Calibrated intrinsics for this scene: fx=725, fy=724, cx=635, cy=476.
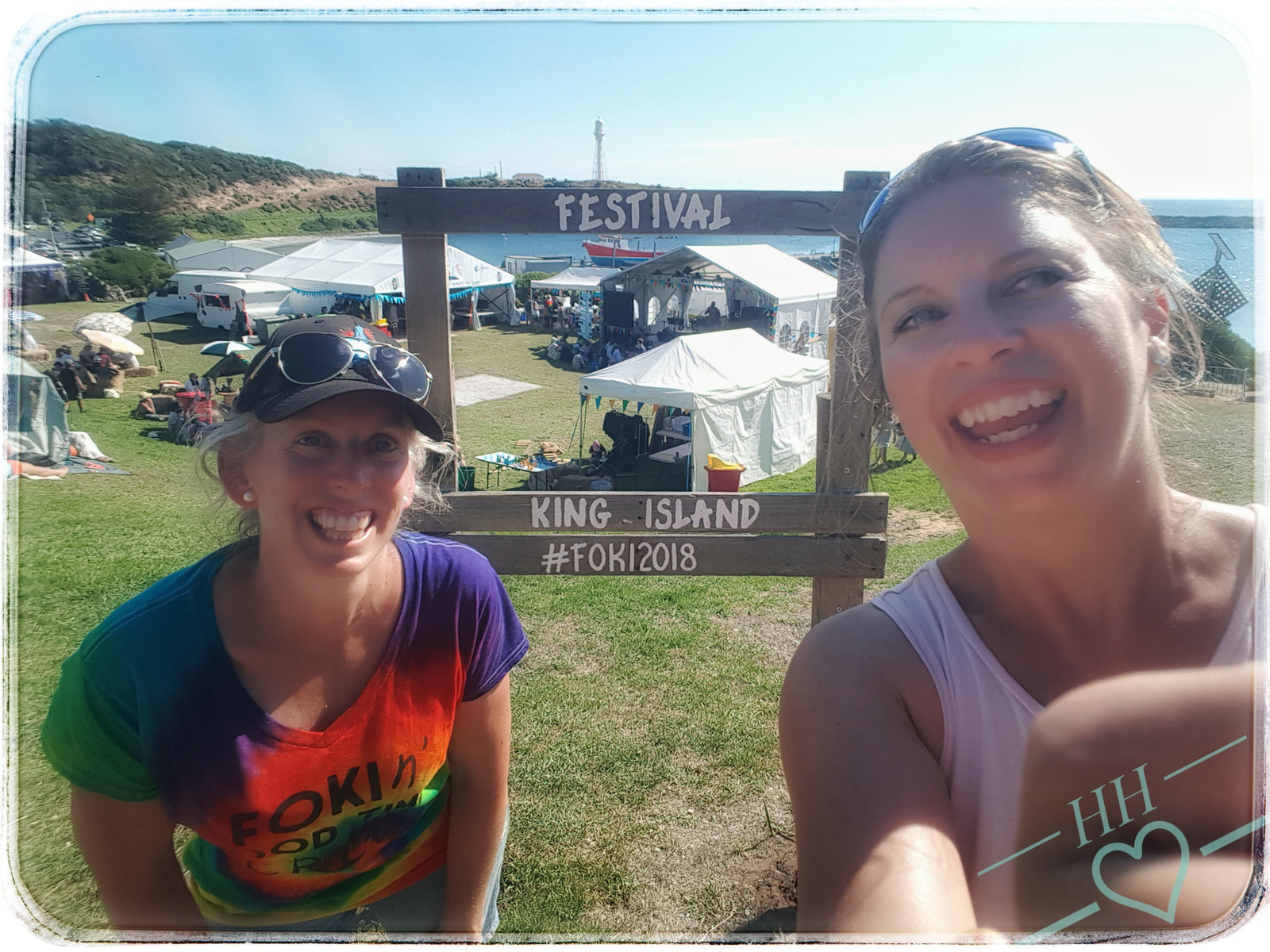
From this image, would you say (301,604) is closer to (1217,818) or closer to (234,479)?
(234,479)

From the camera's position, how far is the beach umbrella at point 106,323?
15133 mm

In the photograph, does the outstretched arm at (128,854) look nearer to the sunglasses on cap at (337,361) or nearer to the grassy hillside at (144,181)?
the sunglasses on cap at (337,361)

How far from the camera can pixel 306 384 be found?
4.20 feet

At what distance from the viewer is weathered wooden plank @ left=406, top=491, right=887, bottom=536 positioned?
230 cm

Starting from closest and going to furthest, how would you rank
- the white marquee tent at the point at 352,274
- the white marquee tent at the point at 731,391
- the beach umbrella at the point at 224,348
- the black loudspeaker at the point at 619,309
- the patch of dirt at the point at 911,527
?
1. the patch of dirt at the point at 911,527
2. the white marquee tent at the point at 731,391
3. the beach umbrella at the point at 224,348
4. the white marquee tent at the point at 352,274
5. the black loudspeaker at the point at 619,309

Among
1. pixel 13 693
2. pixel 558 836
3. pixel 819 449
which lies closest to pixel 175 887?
pixel 13 693

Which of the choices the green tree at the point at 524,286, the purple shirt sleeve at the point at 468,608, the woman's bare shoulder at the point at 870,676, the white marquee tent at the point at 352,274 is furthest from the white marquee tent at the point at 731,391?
the green tree at the point at 524,286

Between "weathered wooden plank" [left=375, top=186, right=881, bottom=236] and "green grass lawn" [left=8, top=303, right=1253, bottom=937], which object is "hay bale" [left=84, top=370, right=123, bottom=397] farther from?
"weathered wooden plank" [left=375, top=186, right=881, bottom=236]

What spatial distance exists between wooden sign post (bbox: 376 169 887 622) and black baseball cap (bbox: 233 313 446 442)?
2.69 feet

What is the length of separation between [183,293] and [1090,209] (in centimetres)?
2888

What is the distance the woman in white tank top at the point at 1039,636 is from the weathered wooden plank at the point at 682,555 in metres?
1.30

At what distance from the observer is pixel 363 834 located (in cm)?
143

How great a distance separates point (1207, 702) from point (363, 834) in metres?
1.43

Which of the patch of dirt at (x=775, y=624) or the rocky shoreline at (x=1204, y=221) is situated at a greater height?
the rocky shoreline at (x=1204, y=221)
